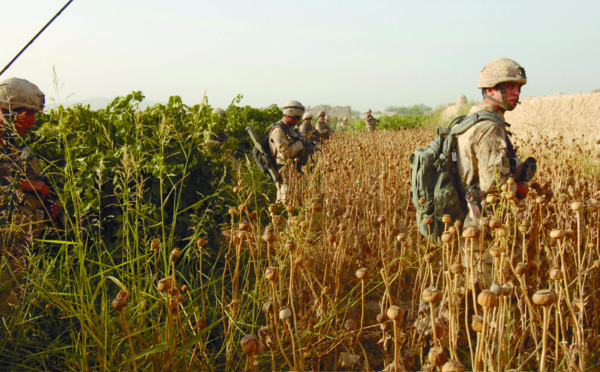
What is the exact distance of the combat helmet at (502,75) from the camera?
319 centimetres

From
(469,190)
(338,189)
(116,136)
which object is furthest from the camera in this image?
(338,189)

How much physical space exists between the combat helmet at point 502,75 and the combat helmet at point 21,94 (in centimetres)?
333

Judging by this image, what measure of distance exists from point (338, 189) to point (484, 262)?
2.48 metres

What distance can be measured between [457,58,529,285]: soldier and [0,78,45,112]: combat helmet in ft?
10.3

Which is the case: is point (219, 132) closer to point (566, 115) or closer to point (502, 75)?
point (502, 75)

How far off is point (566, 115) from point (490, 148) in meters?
8.26

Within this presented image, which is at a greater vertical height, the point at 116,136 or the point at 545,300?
the point at 116,136

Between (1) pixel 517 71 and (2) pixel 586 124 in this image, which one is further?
(2) pixel 586 124

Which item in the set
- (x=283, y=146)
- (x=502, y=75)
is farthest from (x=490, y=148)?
(x=283, y=146)

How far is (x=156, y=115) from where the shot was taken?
13.1 ft

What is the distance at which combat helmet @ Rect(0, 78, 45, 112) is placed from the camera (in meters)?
3.08

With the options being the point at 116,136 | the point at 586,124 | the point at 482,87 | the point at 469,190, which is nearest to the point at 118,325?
the point at 116,136

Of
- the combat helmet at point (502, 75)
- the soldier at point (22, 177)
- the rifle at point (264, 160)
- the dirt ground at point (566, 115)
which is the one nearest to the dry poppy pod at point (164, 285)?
the soldier at point (22, 177)

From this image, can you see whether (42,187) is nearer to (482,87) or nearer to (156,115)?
(156,115)
